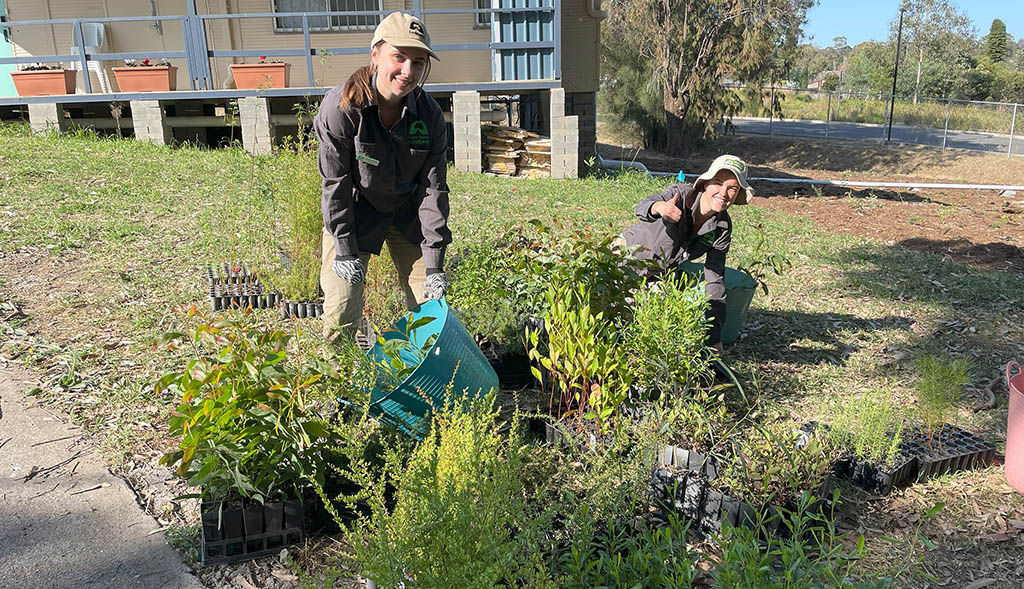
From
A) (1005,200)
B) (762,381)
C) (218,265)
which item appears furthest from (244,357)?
(1005,200)

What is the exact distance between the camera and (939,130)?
29.4 metres

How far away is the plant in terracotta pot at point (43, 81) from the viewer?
10.8 metres

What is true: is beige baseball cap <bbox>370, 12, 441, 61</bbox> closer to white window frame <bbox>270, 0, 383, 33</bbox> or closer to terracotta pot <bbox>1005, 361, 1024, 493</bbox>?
terracotta pot <bbox>1005, 361, 1024, 493</bbox>

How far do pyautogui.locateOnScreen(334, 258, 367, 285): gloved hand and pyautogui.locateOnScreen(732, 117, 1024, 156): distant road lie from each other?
25057mm

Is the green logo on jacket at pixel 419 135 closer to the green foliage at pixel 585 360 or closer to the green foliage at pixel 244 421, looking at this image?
the green foliage at pixel 585 360

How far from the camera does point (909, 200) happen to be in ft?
38.5

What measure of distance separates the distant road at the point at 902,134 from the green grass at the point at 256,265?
20.2m

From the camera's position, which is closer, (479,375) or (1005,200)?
(479,375)

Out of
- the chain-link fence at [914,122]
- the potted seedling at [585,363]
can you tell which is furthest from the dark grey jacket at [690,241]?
the chain-link fence at [914,122]

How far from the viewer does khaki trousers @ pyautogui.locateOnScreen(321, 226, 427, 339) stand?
3.25 metres

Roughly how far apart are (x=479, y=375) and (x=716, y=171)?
1872 mm

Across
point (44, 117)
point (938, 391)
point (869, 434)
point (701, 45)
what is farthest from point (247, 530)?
point (701, 45)

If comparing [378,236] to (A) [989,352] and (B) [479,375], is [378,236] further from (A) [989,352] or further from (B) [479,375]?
(A) [989,352]

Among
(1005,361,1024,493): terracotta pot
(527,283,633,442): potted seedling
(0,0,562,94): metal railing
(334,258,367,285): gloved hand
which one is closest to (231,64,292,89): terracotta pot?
(0,0,562,94): metal railing
